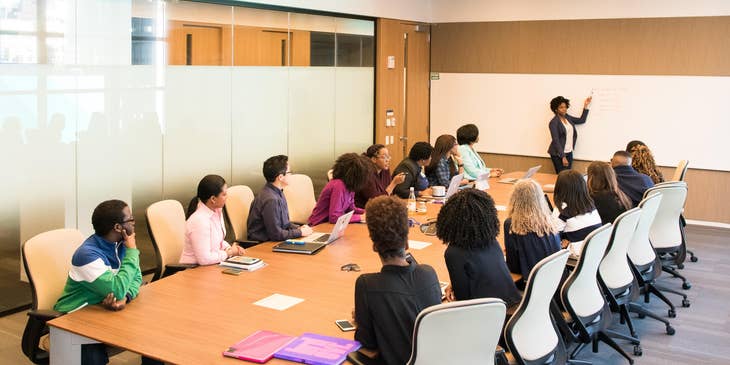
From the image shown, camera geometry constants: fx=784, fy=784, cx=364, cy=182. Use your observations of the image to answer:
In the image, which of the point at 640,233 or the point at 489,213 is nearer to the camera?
the point at 489,213

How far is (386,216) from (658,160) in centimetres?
833

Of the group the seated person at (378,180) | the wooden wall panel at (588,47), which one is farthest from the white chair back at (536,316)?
the wooden wall panel at (588,47)

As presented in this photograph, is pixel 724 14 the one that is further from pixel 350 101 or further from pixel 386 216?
pixel 386 216

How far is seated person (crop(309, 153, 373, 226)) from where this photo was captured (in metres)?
6.41

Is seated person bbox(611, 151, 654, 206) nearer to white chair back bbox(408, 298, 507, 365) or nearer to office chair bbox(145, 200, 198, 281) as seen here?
office chair bbox(145, 200, 198, 281)

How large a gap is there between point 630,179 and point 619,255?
205cm

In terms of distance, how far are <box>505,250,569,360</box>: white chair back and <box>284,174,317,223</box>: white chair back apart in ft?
11.3

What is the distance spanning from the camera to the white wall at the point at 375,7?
923cm

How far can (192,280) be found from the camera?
184 inches

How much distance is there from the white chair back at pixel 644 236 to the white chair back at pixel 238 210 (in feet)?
9.92

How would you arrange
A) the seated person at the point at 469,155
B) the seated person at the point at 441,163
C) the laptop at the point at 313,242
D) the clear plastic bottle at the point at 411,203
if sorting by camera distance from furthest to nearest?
1. the seated person at the point at 469,155
2. the seated person at the point at 441,163
3. the clear plastic bottle at the point at 411,203
4. the laptop at the point at 313,242

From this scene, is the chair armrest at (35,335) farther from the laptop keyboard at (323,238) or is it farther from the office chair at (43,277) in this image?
the laptop keyboard at (323,238)

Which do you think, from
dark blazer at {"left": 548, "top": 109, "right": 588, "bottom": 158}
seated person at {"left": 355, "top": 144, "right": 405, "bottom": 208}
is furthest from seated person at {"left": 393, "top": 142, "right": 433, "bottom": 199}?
dark blazer at {"left": 548, "top": 109, "right": 588, "bottom": 158}

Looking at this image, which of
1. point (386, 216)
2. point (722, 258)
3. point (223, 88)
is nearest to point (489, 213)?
point (386, 216)
